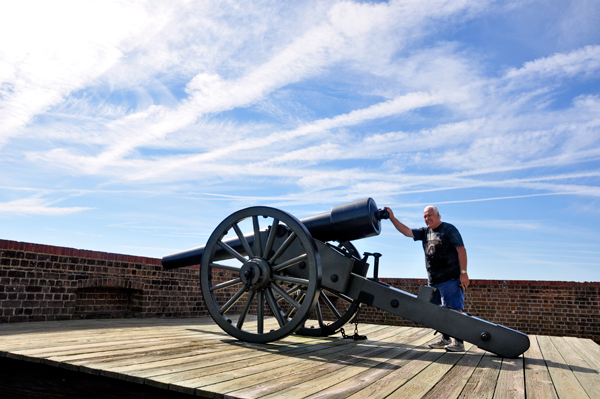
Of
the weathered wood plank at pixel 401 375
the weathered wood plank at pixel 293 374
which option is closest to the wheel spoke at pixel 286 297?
the weathered wood plank at pixel 293 374

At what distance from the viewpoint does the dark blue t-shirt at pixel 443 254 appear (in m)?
4.61

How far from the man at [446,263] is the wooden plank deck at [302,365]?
0.45 meters

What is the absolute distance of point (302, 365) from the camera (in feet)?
11.2

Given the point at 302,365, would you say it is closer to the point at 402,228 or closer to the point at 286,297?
the point at 286,297

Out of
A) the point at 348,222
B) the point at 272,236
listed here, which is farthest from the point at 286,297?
the point at 348,222

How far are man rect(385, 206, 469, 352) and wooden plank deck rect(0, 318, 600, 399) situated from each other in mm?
448

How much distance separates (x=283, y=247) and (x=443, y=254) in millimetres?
1564

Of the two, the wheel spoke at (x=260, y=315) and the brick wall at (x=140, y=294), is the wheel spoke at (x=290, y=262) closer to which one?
the wheel spoke at (x=260, y=315)

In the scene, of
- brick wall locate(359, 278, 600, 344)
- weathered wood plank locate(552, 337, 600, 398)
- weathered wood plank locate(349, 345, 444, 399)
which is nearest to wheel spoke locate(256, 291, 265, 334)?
weathered wood plank locate(349, 345, 444, 399)

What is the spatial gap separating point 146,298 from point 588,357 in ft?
18.9

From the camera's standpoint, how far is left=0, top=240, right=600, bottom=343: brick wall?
5.76m

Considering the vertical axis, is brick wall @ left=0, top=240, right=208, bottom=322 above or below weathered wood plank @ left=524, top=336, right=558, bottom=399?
above

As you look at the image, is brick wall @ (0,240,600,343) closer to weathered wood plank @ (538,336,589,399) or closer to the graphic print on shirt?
the graphic print on shirt

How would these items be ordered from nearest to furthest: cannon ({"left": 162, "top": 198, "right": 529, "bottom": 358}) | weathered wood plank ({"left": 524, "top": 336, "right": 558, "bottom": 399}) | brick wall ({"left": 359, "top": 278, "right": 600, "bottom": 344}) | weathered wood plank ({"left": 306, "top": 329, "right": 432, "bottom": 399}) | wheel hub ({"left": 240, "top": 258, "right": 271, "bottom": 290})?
weathered wood plank ({"left": 306, "top": 329, "right": 432, "bottom": 399}) → weathered wood plank ({"left": 524, "top": 336, "right": 558, "bottom": 399}) → cannon ({"left": 162, "top": 198, "right": 529, "bottom": 358}) → wheel hub ({"left": 240, "top": 258, "right": 271, "bottom": 290}) → brick wall ({"left": 359, "top": 278, "right": 600, "bottom": 344})
